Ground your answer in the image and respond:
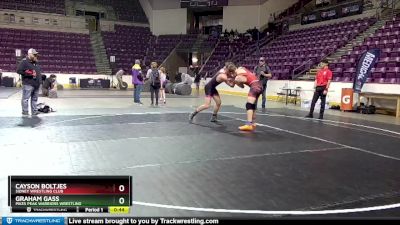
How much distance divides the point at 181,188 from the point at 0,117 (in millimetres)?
6864

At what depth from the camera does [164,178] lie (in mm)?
4578

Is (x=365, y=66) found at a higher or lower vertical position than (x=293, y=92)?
higher

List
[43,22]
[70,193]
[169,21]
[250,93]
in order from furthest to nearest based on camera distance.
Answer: [169,21]
[43,22]
[250,93]
[70,193]

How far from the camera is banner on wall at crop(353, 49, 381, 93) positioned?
13.2 metres

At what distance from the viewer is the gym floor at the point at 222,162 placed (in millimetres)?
3754

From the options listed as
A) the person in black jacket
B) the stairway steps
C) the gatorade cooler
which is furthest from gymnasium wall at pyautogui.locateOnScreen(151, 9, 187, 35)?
the person in black jacket

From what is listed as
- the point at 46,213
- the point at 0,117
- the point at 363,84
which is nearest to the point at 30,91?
the point at 0,117

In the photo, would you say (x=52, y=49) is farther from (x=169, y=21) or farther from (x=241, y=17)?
(x=241, y=17)

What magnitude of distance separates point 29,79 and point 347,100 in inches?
406

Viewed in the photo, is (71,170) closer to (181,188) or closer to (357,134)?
(181,188)

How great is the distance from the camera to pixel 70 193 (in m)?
2.49

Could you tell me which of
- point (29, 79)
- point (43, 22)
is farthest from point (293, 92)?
point (43, 22)
